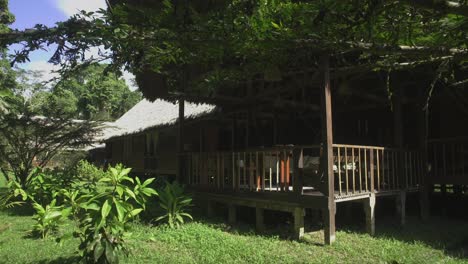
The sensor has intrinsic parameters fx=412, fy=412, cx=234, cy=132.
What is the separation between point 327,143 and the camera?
7320 millimetres

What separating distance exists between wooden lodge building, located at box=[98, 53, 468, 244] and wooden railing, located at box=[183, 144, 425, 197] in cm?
2

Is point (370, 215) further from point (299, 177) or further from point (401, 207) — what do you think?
point (299, 177)

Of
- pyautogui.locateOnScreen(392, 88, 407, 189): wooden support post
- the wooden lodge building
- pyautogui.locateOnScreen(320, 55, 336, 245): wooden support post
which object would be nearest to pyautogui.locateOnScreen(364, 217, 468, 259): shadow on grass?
the wooden lodge building

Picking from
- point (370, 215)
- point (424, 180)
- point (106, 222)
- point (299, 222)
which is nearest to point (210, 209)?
point (299, 222)

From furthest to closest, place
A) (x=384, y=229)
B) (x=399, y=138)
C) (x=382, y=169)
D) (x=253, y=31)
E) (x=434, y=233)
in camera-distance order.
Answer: (x=399, y=138)
(x=382, y=169)
(x=384, y=229)
(x=434, y=233)
(x=253, y=31)

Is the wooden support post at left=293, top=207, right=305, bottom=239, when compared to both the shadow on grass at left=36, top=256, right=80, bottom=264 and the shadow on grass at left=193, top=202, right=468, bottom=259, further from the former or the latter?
the shadow on grass at left=36, top=256, right=80, bottom=264

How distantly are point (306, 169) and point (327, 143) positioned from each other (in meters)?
0.87

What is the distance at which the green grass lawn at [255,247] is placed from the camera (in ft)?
20.8

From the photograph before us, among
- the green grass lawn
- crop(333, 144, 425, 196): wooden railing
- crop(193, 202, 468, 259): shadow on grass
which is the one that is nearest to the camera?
the green grass lawn

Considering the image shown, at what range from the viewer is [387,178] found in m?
9.06

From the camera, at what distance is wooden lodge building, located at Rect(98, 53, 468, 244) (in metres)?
7.61

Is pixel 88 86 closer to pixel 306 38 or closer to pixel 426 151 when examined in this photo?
pixel 426 151

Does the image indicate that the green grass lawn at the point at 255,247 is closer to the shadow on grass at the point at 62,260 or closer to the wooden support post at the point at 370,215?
the shadow on grass at the point at 62,260

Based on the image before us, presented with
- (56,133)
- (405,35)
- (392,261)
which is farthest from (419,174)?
(56,133)
